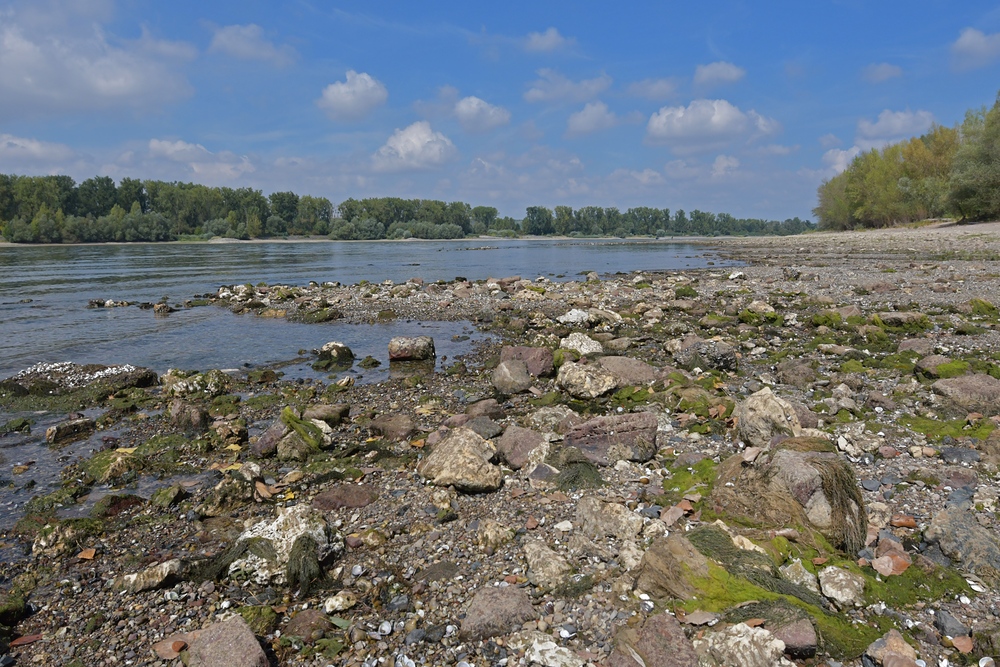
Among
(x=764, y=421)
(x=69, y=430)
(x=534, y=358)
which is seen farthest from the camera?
(x=534, y=358)

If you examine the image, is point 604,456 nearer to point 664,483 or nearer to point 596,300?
point 664,483

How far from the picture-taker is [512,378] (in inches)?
488

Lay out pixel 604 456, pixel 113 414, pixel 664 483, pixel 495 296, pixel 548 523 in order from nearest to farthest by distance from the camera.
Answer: pixel 548 523 → pixel 664 483 → pixel 604 456 → pixel 113 414 → pixel 495 296

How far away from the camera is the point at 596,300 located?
82.7 feet

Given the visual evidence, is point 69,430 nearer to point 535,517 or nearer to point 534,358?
point 535,517

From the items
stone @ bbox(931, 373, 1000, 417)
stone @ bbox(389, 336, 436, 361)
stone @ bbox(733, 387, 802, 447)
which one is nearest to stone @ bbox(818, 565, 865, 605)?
stone @ bbox(733, 387, 802, 447)

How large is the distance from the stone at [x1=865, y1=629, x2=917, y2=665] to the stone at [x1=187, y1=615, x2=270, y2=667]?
4636 mm

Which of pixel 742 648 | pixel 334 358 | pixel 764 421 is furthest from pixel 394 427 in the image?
pixel 742 648

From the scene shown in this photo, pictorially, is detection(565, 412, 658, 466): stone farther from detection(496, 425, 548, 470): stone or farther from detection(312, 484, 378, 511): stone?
detection(312, 484, 378, 511): stone

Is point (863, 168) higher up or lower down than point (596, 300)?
higher up

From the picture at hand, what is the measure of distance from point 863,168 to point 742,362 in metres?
109

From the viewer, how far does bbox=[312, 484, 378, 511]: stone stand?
23.8 ft

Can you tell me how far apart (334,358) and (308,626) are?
1178 centimetres

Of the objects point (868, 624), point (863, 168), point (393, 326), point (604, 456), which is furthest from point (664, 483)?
point (863, 168)
